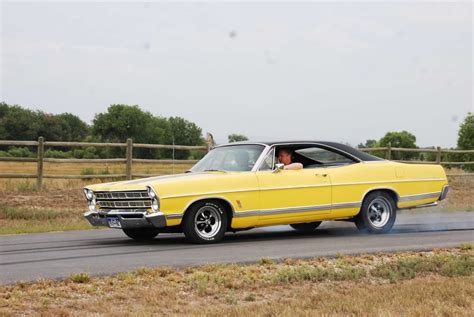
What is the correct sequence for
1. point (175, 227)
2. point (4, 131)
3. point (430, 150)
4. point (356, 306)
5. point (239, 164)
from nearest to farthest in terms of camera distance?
1. point (356, 306)
2. point (175, 227)
3. point (239, 164)
4. point (430, 150)
5. point (4, 131)

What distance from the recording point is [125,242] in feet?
39.0

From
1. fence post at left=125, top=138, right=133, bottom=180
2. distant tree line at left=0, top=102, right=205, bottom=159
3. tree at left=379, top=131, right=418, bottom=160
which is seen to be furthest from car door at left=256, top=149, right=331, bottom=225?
tree at left=379, top=131, right=418, bottom=160

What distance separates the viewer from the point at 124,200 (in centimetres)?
1120

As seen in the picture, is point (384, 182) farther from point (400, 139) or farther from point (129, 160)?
point (400, 139)

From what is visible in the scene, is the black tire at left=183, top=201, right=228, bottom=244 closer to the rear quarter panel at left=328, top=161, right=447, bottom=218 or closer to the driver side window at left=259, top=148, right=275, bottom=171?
the driver side window at left=259, top=148, right=275, bottom=171

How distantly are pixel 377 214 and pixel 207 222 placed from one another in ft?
10.1

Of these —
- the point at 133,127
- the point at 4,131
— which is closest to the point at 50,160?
the point at 4,131

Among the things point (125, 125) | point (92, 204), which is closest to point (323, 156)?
point (92, 204)

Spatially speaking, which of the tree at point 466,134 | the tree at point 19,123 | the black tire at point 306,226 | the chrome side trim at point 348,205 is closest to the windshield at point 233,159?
the chrome side trim at point 348,205

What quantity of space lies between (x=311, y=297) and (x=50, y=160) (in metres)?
16.4

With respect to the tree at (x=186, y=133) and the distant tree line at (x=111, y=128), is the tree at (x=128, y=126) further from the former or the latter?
the tree at (x=186, y=133)

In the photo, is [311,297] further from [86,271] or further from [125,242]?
[125,242]

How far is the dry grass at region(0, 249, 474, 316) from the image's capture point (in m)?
6.88

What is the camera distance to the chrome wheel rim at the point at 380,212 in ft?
42.0
